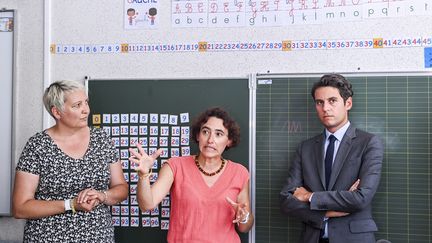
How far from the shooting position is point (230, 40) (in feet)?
9.83

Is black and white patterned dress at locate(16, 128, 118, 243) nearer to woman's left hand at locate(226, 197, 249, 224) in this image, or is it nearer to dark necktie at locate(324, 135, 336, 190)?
woman's left hand at locate(226, 197, 249, 224)

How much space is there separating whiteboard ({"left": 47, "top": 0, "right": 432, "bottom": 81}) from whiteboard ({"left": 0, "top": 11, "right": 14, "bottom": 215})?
0.32 meters

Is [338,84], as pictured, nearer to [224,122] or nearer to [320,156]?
[320,156]

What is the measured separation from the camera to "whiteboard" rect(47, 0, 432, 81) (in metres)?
2.78

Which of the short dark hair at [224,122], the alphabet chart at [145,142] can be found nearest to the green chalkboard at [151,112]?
the alphabet chart at [145,142]

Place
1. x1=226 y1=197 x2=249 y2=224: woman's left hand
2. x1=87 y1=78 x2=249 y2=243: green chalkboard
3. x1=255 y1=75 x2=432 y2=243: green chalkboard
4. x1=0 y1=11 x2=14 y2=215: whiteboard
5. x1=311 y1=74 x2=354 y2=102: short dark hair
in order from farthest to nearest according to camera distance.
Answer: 1. x1=0 y1=11 x2=14 y2=215: whiteboard
2. x1=87 y1=78 x2=249 y2=243: green chalkboard
3. x1=255 y1=75 x2=432 y2=243: green chalkboard
4. x1=311 y1=74 x2=354 y2=102: short dark hair
5. x1=226 y1=197 x2=249 y2=224: woman's left hand

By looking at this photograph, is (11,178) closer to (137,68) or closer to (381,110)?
(137,68)

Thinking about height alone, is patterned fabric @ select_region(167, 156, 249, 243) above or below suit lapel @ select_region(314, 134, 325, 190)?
below

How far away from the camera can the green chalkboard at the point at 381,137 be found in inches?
107

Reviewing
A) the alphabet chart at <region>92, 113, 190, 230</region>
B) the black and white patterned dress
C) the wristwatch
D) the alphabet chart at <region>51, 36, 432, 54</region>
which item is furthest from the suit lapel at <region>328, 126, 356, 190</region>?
the wristwatch

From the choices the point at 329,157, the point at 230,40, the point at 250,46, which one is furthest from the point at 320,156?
the point at 230,40

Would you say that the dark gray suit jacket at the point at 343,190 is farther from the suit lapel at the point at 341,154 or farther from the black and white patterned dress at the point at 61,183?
the black and white patterned dress at the point at 61,183

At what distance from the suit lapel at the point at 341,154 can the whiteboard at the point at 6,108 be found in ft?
7.24

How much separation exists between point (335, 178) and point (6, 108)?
229 cm
